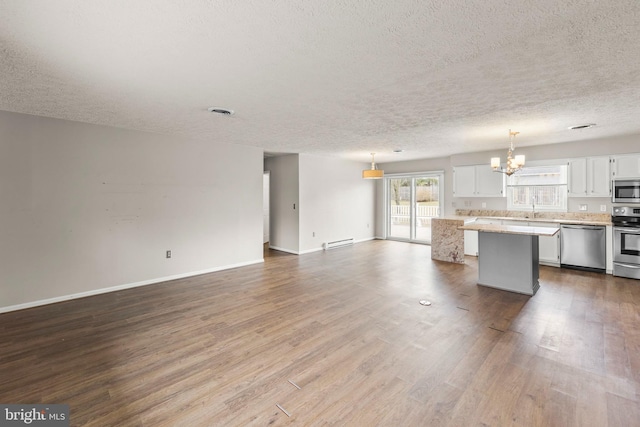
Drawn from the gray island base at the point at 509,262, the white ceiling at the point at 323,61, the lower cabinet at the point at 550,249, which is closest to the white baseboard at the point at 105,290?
the white ceiling at the point at 323,61

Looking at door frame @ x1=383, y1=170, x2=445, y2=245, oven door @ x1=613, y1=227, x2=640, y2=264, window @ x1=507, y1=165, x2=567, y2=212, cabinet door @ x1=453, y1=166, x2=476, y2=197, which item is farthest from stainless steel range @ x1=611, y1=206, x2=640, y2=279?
door frame @ x1=383, y1=170, x2=445, y2=245

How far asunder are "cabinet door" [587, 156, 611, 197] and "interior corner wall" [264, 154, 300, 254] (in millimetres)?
5857

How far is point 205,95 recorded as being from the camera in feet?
9.77

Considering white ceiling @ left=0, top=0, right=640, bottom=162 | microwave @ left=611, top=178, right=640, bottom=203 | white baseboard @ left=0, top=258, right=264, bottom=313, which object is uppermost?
white ceiling @ left=0, top=0, right=640, bottom=162

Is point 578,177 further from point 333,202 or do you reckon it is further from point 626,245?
point 333,202

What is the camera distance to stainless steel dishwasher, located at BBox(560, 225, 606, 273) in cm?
512

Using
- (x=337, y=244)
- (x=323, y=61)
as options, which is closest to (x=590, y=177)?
(x=337, y=244)

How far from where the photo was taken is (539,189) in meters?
6.22

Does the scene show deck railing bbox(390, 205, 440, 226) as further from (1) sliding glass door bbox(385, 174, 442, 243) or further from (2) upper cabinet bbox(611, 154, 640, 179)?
(2) upper cabinet bbox(611, 154, 640, 179)

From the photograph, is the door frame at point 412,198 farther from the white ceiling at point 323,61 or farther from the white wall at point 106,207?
the white wall at point 106,207

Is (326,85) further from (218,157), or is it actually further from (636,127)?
(636,127)

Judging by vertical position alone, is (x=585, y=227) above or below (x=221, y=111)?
below

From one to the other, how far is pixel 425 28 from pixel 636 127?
501 cm

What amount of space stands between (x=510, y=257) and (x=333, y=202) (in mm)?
4504
